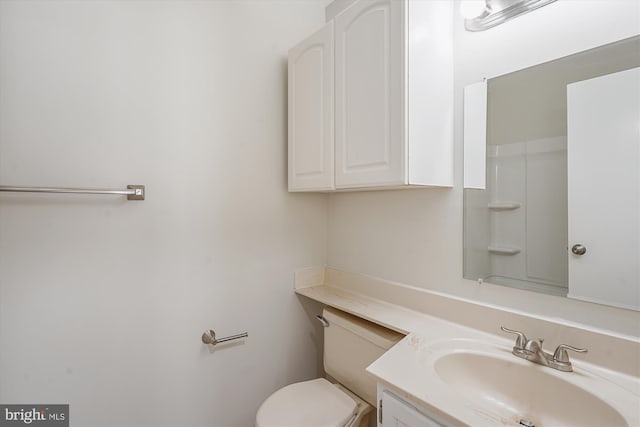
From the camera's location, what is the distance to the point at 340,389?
1399 millimetres

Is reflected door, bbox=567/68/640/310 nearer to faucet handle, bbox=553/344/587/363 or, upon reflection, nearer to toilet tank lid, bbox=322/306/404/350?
faucet handle, bbox=553/344/587/363

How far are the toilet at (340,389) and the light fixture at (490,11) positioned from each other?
48.4 inches

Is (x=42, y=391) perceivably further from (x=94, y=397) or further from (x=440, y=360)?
(x=440, y=360)

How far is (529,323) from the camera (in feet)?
3.27

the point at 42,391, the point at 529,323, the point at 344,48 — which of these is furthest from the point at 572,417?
the point at 42,391

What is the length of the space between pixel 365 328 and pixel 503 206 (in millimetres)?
Answer: 737

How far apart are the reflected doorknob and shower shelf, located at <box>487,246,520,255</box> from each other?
0.15m

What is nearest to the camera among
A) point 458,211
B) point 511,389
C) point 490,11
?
point 511,389

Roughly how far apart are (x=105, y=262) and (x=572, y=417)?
62.8 inches

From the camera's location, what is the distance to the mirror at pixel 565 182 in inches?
33.0

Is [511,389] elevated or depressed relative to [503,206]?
depressed

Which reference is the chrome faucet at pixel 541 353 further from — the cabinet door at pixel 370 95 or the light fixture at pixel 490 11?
the light fixture at pixel 490 11

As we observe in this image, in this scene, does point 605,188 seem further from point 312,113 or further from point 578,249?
point 312,113

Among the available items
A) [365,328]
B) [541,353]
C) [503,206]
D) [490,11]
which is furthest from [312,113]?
[541,353]
